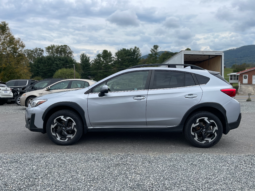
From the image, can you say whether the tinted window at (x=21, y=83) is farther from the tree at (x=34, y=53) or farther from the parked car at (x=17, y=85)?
the tree at (x=34, y=53)

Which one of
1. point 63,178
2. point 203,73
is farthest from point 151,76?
point 63,178

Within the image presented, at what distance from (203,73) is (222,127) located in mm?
1191

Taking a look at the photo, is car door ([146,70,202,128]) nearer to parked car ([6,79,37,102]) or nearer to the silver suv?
the silver suv

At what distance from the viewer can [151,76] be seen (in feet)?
15.6

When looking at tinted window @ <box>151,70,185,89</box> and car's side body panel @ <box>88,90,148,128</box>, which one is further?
tinted window @ <box>151,70,185,89</box>

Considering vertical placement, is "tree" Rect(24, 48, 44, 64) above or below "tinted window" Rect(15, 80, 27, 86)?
above

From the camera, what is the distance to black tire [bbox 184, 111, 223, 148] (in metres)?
4.51

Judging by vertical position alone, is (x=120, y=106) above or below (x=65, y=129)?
above

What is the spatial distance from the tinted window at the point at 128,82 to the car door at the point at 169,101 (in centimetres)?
23

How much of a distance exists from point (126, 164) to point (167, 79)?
2.01 meters

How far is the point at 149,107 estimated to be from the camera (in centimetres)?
454

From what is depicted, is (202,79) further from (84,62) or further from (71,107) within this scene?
(84,62)

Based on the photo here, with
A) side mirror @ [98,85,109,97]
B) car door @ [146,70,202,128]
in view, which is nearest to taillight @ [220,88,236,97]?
car door @ [146,70,202,128]

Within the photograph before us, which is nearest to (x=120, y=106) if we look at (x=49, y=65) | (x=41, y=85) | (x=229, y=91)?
(x=229, y=91)
